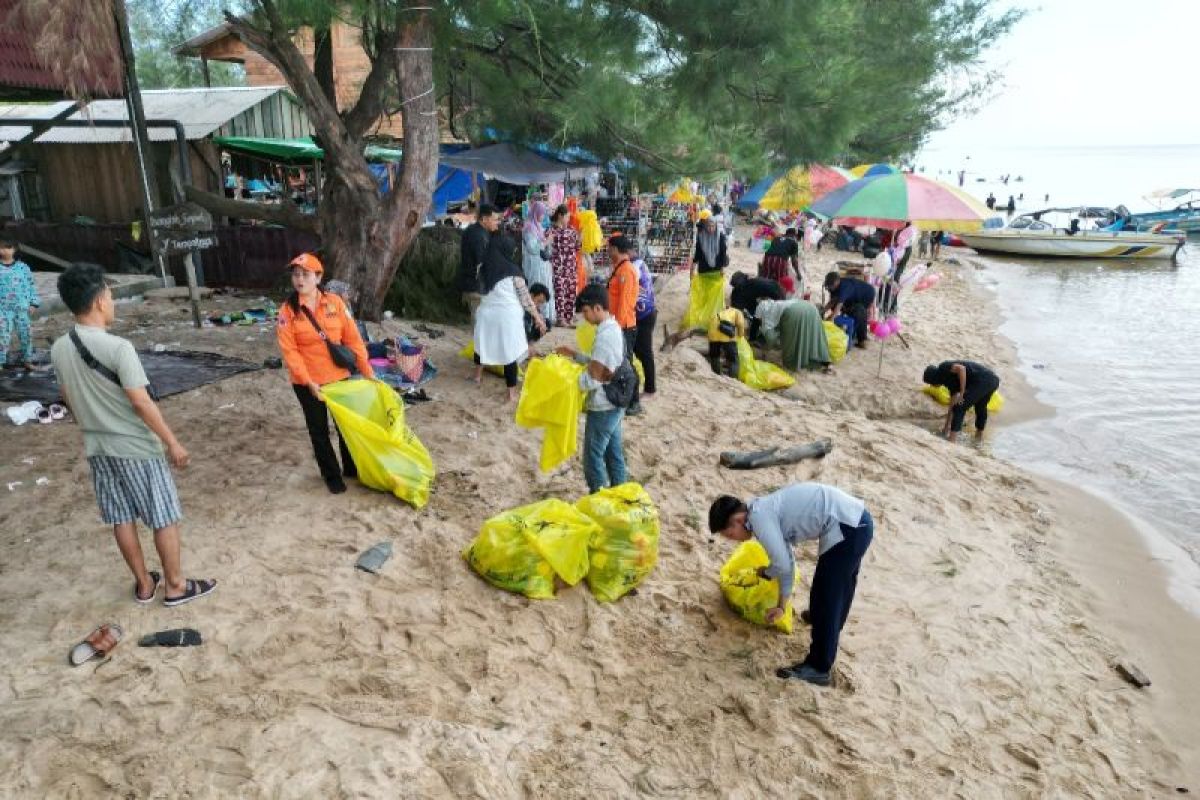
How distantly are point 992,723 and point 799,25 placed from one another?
4.92 metres

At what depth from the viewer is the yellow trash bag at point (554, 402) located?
179 inches

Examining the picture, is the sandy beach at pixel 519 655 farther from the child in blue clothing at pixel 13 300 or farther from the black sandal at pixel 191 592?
the child in blue clothing at pixel 13 300

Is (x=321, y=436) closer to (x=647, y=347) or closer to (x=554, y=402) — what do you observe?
(x=554, y=402)

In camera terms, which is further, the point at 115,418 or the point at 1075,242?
the point at 1075,242

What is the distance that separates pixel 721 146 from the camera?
8633 millimetres

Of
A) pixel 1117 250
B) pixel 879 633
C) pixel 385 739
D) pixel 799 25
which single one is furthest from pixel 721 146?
pixel 1117 250

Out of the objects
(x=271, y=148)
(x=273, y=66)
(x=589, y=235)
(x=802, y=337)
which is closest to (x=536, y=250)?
(x=589, y=235)

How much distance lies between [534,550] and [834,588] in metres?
1.57

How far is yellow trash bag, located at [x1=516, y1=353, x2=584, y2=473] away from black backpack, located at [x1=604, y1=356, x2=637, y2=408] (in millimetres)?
188

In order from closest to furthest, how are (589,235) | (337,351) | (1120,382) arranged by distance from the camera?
(337,351)
(589,235)
(1120,382)

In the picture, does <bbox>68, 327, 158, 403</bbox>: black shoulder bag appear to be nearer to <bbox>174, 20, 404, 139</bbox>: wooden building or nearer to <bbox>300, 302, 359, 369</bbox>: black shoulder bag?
<bbox>300, 302, 359, 369</bbox>: black shoulder bag

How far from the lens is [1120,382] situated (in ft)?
36.1

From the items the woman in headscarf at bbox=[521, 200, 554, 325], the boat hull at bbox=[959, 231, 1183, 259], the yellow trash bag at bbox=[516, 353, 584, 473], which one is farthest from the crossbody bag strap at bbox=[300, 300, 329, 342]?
the boat hull at bbox=[959, 231, 1183, 259]

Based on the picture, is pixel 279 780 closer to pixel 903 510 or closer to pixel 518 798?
pixel 518 798
